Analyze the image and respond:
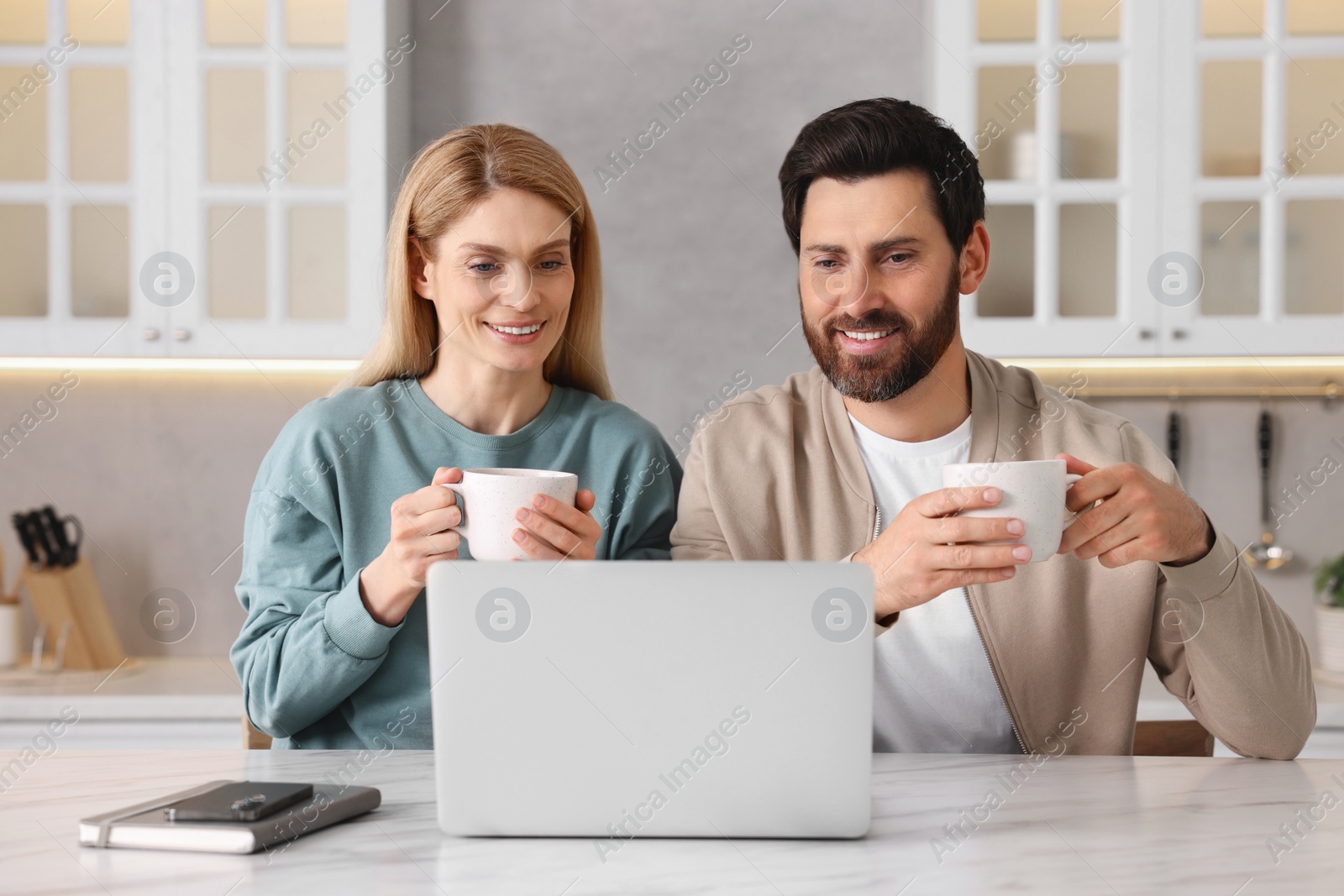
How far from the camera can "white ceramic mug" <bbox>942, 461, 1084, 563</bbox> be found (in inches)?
36.7

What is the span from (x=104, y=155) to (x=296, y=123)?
0.43 metres

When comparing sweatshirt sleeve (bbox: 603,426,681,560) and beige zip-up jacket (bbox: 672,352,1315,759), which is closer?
beige zip-up jacket (bbox: 672,352,1315,759)

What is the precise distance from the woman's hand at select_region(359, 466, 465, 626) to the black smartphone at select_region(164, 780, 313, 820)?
0.27 meters

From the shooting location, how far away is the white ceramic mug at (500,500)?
97 cm

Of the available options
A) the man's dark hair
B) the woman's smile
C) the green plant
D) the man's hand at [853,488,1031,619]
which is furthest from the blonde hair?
the green plant

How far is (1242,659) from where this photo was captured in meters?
1.29

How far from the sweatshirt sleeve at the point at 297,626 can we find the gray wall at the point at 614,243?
4.51 ft

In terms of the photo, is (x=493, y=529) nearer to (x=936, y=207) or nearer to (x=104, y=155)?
(x=936, y=207)

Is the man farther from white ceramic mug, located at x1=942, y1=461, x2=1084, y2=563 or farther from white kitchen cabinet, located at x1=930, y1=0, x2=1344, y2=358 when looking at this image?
white kitchen cabinet, located at x1=930, y1=0, x2=1344, y2=358

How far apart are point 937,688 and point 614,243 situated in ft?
5.34

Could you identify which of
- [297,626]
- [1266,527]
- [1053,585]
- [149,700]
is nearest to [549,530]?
[297,626]

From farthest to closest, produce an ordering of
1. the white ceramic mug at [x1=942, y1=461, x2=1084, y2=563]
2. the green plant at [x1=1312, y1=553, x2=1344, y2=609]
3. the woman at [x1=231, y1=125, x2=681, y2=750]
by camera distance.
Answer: the green plant at [x1=1312, y1=553, x2=1344, y2=609], the woman at [x1=231, y1=125, x2=681, y2=750], the white ceramic mug at [x1=942, y1=461, x2=1084, y2=563]

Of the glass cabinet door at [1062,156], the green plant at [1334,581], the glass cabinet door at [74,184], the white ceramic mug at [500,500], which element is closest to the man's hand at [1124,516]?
the white ceramic mug at [500,500]

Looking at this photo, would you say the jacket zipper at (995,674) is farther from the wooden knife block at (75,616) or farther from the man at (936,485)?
the wooden knife block at (75,616)
